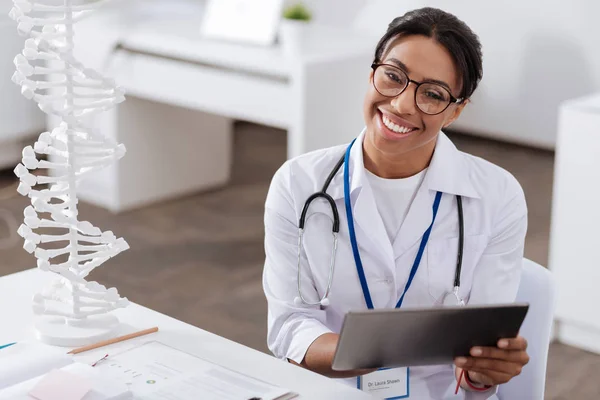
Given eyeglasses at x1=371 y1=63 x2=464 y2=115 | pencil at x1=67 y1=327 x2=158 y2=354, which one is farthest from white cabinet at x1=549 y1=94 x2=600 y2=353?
pencil at x1=67 y1=327 x2=158 y2=354

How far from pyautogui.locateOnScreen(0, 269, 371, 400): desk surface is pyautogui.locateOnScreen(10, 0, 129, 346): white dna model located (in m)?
0.04

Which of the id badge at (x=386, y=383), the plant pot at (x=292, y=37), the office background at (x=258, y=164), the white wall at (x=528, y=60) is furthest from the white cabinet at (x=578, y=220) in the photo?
the white wall at (x=528, y=60)

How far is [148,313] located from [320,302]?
294mm

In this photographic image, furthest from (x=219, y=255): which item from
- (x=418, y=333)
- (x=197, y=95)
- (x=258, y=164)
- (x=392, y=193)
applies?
(x=418, y=333)

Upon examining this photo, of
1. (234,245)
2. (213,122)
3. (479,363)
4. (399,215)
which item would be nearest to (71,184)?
(399,215)

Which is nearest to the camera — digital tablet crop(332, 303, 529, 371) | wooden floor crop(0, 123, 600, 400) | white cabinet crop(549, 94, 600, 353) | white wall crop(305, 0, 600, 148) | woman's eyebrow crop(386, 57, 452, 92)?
digital tablet crop(332, 303, 529, 371)

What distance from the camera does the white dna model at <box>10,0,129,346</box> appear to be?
4.84ft

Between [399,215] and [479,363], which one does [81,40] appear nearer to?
[399,215]

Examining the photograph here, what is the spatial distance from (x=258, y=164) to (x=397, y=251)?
3.34m

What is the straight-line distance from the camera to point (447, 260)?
1.68 metres

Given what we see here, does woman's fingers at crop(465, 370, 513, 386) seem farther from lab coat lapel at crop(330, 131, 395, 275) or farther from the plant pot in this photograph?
the plant pot

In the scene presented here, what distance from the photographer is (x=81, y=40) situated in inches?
164

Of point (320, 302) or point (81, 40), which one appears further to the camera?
point (81, 40)

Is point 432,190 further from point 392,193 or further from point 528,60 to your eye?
point 528,60
